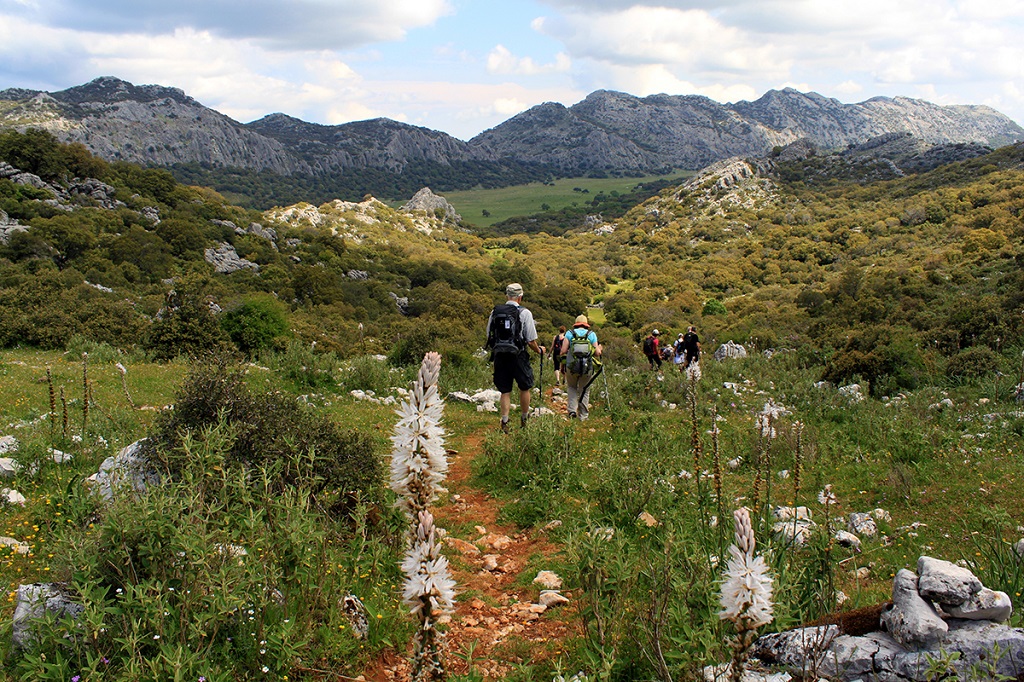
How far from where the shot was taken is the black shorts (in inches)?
350

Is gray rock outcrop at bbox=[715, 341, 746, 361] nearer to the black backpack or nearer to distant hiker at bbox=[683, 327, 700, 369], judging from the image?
distant hiker at bbox=[683, 327, 700, 369]

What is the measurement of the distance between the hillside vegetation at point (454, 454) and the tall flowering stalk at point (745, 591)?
1.61 ft

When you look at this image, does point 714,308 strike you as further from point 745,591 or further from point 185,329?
point 745,591

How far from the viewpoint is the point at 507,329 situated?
866 cm

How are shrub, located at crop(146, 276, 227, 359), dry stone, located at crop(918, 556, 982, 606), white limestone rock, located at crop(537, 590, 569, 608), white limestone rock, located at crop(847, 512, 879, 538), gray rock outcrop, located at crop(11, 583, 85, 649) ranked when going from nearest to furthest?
dry stone, located at crop(918, 556, 982, 606), gray rock outcrop, located at crop(11, 583, 85, 649), white limestone rock, located at crop(537, 590, 569, 608), white limestone rock, located at crop(847, 512, 879, 538), shrub, located at crop(146, 276, 227, 359)

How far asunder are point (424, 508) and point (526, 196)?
16658 centimetres

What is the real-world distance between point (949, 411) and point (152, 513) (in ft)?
33.7

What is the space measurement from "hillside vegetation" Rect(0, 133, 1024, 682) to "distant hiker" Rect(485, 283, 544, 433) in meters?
0.90

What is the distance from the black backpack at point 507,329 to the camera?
28.4ft

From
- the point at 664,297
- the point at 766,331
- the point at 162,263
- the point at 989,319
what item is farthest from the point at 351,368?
the point at 664,297

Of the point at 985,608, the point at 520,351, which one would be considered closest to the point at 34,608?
the point at 985,608

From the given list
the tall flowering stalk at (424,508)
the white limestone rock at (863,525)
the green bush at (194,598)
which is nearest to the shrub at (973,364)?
the white limestone rock at (863,525)

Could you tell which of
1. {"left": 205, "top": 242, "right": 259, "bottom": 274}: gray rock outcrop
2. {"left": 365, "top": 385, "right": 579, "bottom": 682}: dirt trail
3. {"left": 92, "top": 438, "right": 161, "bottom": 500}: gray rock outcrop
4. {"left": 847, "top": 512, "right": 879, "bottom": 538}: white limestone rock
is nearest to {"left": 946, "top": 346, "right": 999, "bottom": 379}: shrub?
{"left": 847, "top": 512, "right": 879, "bottom": 538}: white limestone rock

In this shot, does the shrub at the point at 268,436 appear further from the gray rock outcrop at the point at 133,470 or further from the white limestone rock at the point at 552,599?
the white limestone rock at the point at 552,599
